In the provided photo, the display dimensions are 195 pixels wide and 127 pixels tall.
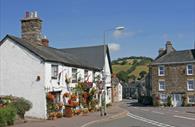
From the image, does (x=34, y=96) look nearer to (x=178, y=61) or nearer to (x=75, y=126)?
(x=75, y=126)

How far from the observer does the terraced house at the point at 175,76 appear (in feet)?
189

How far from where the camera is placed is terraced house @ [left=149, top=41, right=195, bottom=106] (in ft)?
189

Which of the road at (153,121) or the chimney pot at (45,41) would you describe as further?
the chimney pot at (45,41)

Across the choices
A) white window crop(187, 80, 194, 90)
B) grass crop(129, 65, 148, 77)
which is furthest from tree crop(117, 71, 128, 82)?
white window crop(187, 80, 194, 90)

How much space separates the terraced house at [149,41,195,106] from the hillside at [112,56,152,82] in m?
57.2

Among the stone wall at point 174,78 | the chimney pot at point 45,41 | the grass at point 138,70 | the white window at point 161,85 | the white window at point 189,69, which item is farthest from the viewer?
the grass at point 138,70

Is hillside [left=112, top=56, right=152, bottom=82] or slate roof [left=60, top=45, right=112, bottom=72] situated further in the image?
hillside [left=112, top=56, right=152, bottom=82]

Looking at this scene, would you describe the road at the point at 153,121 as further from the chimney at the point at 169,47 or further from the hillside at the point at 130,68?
the hillside at the point at 130,68

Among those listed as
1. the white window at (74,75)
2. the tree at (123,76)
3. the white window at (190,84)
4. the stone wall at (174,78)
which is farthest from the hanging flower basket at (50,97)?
the tree at (123,76)

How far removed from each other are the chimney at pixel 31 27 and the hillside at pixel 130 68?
88863 mm

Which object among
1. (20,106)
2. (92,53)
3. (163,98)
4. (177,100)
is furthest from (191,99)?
(20,106)

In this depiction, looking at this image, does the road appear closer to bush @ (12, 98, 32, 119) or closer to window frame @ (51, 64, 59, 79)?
bush @ (12, 98, 32, 119)

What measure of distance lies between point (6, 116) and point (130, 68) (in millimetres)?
118225

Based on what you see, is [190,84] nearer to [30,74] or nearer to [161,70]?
[161,70]
